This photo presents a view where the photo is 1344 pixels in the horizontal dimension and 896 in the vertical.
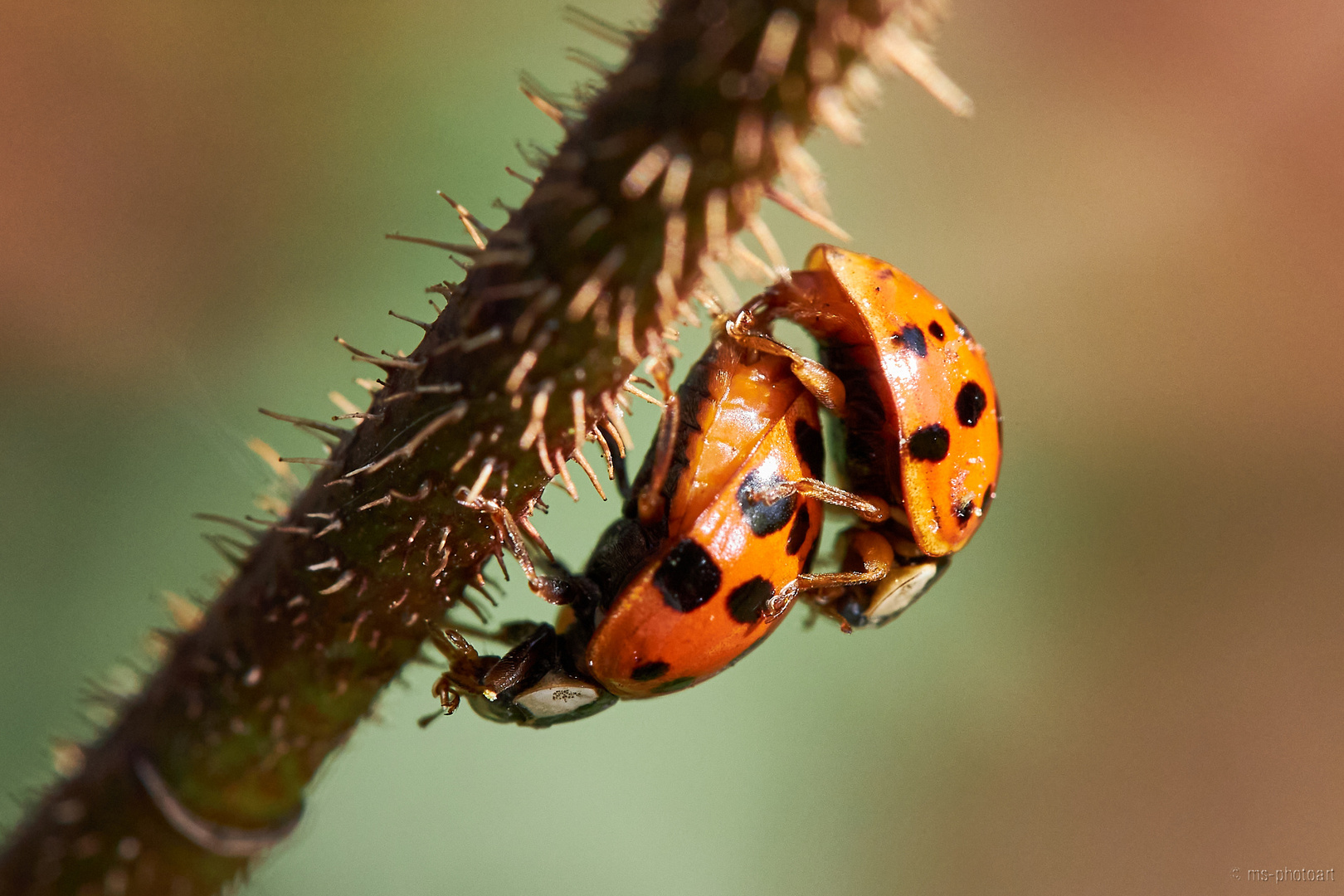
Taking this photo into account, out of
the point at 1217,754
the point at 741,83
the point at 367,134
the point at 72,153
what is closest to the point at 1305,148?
the point at 1217,754

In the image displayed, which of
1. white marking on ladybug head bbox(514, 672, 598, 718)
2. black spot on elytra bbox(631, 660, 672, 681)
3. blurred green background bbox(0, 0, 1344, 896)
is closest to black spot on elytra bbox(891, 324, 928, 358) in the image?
black spot on elytra bbox(631, 660, 672, 681)

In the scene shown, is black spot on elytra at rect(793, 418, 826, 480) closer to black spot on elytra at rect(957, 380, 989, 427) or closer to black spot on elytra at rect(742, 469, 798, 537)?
black spot on elytra at rect(742, 469, 798, 537)

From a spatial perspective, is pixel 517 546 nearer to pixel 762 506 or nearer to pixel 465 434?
pixel 465 434

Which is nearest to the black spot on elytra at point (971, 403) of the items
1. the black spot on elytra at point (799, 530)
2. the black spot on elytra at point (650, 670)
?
the black spot on elytra at point (799, 530)

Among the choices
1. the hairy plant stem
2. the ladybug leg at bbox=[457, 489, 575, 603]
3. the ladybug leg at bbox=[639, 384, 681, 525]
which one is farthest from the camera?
the ladybug leg at bbox=[639, 384, 681, 525]

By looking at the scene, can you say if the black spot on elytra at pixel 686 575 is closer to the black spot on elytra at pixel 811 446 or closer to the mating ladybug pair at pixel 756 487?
the mating ladybug pair at pixel 756 487
